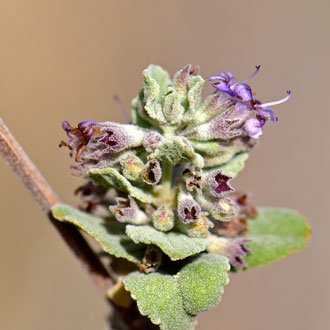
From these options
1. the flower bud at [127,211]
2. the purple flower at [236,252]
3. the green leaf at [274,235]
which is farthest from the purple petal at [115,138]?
the green leaf at [274,235]

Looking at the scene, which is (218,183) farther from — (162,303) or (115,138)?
(162,303)

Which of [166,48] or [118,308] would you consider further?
[166,48]

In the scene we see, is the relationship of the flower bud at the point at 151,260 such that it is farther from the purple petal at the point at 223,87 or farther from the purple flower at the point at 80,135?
the purple petal at the point at 223,87

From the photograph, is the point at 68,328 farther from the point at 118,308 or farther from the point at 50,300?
the point at 118,308

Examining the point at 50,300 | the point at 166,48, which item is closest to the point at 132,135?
the point at 50,300

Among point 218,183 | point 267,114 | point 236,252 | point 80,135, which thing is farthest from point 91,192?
point 267,114
